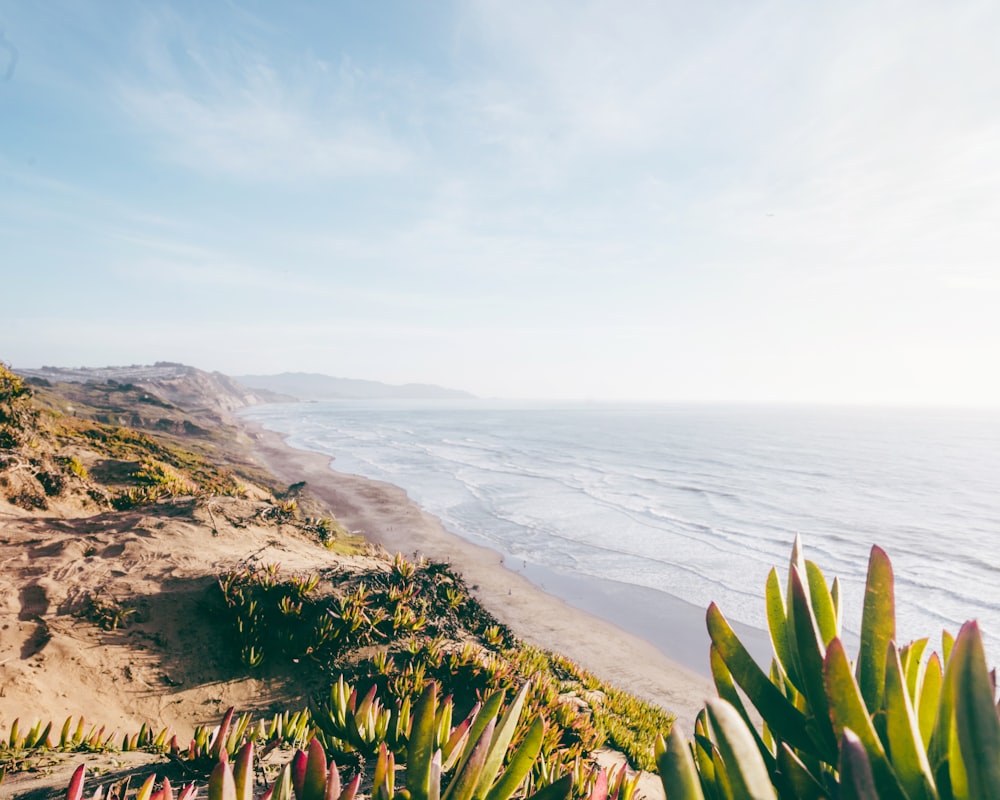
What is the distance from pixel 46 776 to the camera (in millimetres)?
3014

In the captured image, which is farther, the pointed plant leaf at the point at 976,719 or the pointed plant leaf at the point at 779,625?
the pointed plant leaf at the point at 779,625

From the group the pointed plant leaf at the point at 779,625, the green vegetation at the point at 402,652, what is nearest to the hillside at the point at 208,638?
the green vegetation at the point at 402,652

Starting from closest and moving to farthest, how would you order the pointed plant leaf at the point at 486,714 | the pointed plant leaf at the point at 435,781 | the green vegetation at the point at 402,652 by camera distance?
the pointed plant leaf at the point at 435,781, the pointed plant leaf at the point at 486,714, the green vegetation at the point at 402,652

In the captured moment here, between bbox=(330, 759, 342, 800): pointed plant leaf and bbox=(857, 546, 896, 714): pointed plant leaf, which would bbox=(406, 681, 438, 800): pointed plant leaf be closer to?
bbox=(330, 759, 342, 800): pointed plant leaf

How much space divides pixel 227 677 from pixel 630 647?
396 inches

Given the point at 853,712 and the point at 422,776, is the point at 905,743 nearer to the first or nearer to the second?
the point at 853,712

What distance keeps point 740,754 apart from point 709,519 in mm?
27539

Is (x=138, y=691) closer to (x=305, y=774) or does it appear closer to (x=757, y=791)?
(x=305, y=774)

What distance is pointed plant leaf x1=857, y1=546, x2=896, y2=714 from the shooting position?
49.6 inches

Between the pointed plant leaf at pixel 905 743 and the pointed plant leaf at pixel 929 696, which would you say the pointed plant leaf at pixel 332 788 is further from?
the pointed plant leaf at pixel 929 696

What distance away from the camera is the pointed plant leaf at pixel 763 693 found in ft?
4.44

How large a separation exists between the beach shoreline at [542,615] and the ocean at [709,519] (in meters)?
0.67

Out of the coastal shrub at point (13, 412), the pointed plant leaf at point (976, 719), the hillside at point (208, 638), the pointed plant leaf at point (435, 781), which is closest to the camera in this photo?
the pointed plant leaf at point (976, 719)

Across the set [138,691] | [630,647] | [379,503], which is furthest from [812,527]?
[138,691]
